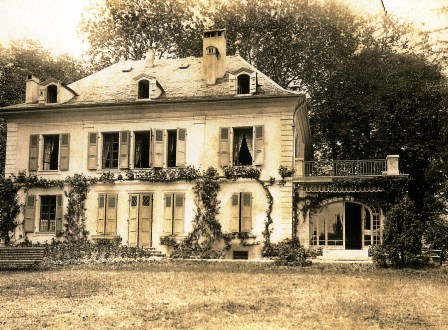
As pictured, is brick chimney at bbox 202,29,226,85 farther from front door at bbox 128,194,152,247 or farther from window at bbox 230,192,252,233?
front door at bbox 128,194,152,247

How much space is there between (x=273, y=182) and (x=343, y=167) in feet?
11.4

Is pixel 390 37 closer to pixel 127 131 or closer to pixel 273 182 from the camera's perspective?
pixel 273 182

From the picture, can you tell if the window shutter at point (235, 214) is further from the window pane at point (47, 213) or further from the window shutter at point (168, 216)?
the window pane at point (47, 213)

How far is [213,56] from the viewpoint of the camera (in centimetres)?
2339

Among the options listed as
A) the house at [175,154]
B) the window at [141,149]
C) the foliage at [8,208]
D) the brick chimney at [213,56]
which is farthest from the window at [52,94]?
the brick chimney at [213,56]

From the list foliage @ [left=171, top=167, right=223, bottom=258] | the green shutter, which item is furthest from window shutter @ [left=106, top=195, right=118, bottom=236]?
foliage @ [left=171, top=167, right=223, bottom=258]

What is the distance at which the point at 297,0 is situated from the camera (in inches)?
1184

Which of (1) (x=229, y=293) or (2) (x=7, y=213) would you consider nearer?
(1) (x=229, y=293)

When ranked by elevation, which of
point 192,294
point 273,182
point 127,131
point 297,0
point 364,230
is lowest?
point 192,294

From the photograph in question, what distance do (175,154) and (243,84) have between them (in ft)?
13.0

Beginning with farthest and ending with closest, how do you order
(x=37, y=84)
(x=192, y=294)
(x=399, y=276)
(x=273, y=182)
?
(x=37, y=84) < (x=273, y=182) < (x=399, y=276) < (x=192, y=294)

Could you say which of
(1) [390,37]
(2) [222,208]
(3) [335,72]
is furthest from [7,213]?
(1) [390,37]

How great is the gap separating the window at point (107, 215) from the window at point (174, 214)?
2.13 meters

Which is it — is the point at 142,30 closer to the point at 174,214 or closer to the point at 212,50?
the point at 212,50
